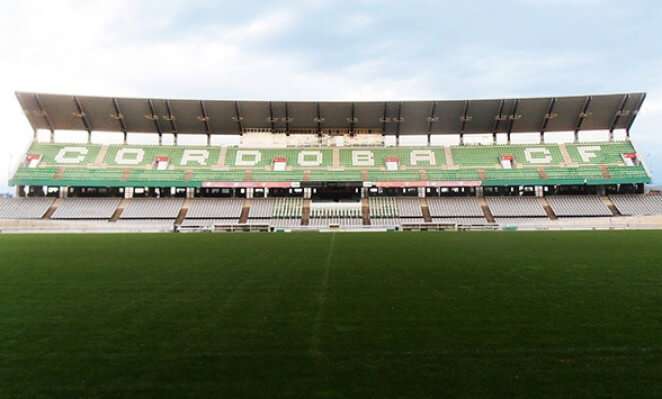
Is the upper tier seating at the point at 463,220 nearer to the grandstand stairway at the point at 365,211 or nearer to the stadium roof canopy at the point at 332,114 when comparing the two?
the grandstand stairway at the point at 365,211

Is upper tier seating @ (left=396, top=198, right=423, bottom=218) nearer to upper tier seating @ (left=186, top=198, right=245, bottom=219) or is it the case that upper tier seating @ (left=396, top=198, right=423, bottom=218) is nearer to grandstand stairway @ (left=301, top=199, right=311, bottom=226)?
grandstand stairway @ (left=301, top=199, right=311, bottom=226)

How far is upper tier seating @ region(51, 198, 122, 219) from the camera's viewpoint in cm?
3544

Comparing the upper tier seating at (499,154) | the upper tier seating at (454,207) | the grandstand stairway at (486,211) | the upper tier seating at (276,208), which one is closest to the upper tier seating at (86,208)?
the upper tier seating at (276,208)

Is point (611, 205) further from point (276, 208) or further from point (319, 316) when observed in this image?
point (319, 316)

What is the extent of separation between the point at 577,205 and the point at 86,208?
4672 cm

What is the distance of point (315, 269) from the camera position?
9398 millimetres

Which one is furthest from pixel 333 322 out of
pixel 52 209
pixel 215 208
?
pixel 52 209

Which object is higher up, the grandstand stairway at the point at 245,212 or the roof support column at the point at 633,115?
the roof support column at the point at 633,115

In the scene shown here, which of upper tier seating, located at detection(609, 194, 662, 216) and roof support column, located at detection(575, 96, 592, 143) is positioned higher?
roof support column, located at detection(575, 96, 592, 143)

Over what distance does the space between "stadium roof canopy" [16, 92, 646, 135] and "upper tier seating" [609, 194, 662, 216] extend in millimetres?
8055

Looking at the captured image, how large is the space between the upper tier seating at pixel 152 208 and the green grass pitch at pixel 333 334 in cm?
2904

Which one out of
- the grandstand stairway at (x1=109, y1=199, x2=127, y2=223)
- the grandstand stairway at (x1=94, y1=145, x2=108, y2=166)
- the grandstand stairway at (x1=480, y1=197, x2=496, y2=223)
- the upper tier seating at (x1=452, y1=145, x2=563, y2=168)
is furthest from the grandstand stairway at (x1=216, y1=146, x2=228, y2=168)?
the grandstand stairway at (x1=480, y1=197, x2=496, y2=223)

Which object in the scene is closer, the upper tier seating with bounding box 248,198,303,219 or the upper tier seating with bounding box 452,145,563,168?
the upper tier seating with bounding box 248,198,303,219

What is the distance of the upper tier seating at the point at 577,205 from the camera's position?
3584 cm
